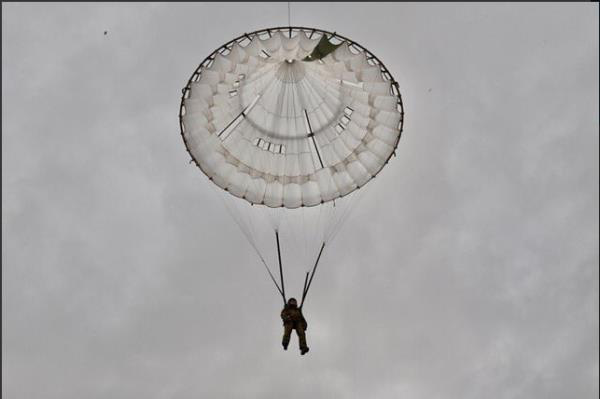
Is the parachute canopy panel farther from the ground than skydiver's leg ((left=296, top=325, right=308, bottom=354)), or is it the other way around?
the parachute canopy panel

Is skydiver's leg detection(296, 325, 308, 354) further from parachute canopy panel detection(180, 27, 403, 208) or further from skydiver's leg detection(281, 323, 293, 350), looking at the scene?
parachute canopy panel detection(180, 27, 403, 208)

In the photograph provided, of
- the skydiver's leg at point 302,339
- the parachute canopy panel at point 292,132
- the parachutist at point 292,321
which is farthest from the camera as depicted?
the parachute canopy panel at point 292,132

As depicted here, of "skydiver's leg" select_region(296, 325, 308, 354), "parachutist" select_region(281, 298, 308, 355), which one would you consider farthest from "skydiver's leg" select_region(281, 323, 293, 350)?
"skydiver's leg" select_region(296, 325, 308, 354)

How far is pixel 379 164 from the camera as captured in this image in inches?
1286

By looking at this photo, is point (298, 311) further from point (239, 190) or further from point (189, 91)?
point (189, 91)

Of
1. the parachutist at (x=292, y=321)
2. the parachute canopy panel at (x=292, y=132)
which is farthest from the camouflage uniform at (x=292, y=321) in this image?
the parachute canopy panel at (x=292, y=132)

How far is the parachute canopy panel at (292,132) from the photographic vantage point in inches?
1246

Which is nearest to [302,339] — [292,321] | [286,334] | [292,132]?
[286,334]

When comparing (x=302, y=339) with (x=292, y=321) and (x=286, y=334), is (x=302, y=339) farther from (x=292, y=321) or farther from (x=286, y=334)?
(x=292, y=321)

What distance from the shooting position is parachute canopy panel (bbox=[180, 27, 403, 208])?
104ft

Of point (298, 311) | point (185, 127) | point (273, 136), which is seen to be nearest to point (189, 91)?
point (185, 127)

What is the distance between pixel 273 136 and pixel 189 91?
469cm

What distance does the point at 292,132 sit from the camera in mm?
33656

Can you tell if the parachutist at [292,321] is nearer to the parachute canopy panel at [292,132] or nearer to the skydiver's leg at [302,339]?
the skydiver's leg at [302,339]
